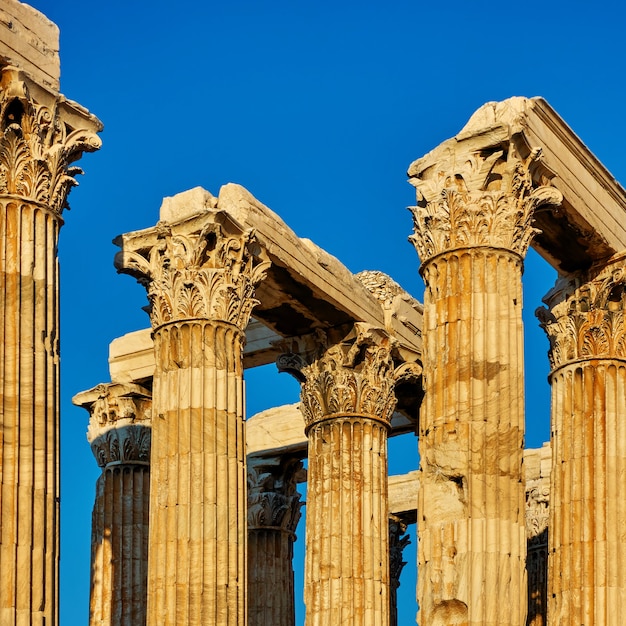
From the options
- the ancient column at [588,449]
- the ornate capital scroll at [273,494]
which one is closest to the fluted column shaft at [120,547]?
the ornate capital scroll at [273,494]

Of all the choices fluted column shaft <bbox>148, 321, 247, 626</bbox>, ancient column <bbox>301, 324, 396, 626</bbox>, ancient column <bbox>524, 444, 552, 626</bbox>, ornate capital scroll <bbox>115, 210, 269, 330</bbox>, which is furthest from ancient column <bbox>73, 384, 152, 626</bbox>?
ancient column <bbox>524, 444, 552, 626</bbox>

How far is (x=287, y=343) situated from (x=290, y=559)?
10.7 meters

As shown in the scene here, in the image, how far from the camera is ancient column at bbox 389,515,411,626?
6166 cm

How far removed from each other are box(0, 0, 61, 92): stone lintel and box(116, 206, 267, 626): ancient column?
924 cm

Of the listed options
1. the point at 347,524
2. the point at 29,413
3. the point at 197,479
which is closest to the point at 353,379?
the point at 347,524

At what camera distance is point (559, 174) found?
42906 mm

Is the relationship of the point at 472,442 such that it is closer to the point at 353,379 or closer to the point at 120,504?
the point at 353,379

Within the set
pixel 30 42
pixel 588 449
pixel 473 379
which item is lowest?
pixel 588 449

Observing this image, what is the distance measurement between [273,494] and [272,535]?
1.10 metres

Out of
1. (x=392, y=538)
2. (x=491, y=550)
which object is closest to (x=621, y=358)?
(x=491, y=550)

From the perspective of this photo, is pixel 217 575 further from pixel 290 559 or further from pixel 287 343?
pixel 290 559

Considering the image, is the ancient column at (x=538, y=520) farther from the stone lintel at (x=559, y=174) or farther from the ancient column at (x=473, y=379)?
the ancient column at (x=473, y=379)

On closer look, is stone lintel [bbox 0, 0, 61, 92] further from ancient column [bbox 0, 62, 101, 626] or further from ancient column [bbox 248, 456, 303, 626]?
ancient column [bbox 248, 456, 303, 626]

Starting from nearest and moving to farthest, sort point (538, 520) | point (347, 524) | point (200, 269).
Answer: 1. point (200, 269)
2. point (347, 524)
3. point (538, 520)
